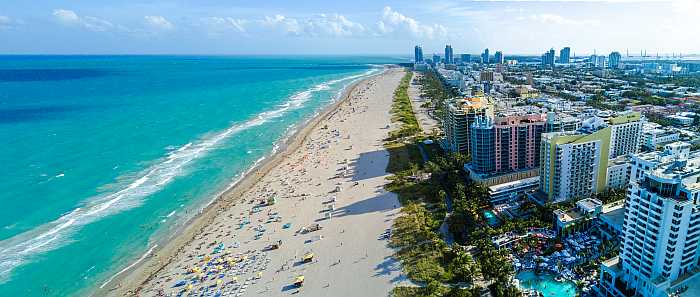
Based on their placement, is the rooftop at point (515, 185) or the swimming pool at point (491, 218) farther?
the rooftop at point (515, 185)

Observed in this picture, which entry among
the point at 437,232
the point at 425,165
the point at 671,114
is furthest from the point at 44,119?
the point at 671,114

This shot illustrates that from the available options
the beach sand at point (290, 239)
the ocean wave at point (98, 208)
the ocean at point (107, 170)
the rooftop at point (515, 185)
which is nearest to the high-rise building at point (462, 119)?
the beach sand at point (290, 239)

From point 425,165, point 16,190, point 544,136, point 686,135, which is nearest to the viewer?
point 544,136

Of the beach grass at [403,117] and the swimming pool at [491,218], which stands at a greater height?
the beach grass at [403,117]

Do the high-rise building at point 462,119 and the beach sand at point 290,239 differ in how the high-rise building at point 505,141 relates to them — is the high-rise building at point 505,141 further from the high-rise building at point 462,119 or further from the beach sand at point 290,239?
the beach sand at point 290,239

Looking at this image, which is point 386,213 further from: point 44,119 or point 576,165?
point 44,119

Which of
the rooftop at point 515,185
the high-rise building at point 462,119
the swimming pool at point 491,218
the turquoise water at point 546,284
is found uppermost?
the high-rise building at point 462,119

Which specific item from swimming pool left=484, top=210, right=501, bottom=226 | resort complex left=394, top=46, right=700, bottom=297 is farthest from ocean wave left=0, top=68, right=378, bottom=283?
swimming pool left=484, top=210, right=501, bottom=226

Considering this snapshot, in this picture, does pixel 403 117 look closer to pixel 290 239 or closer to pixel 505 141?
pixel 505 141
